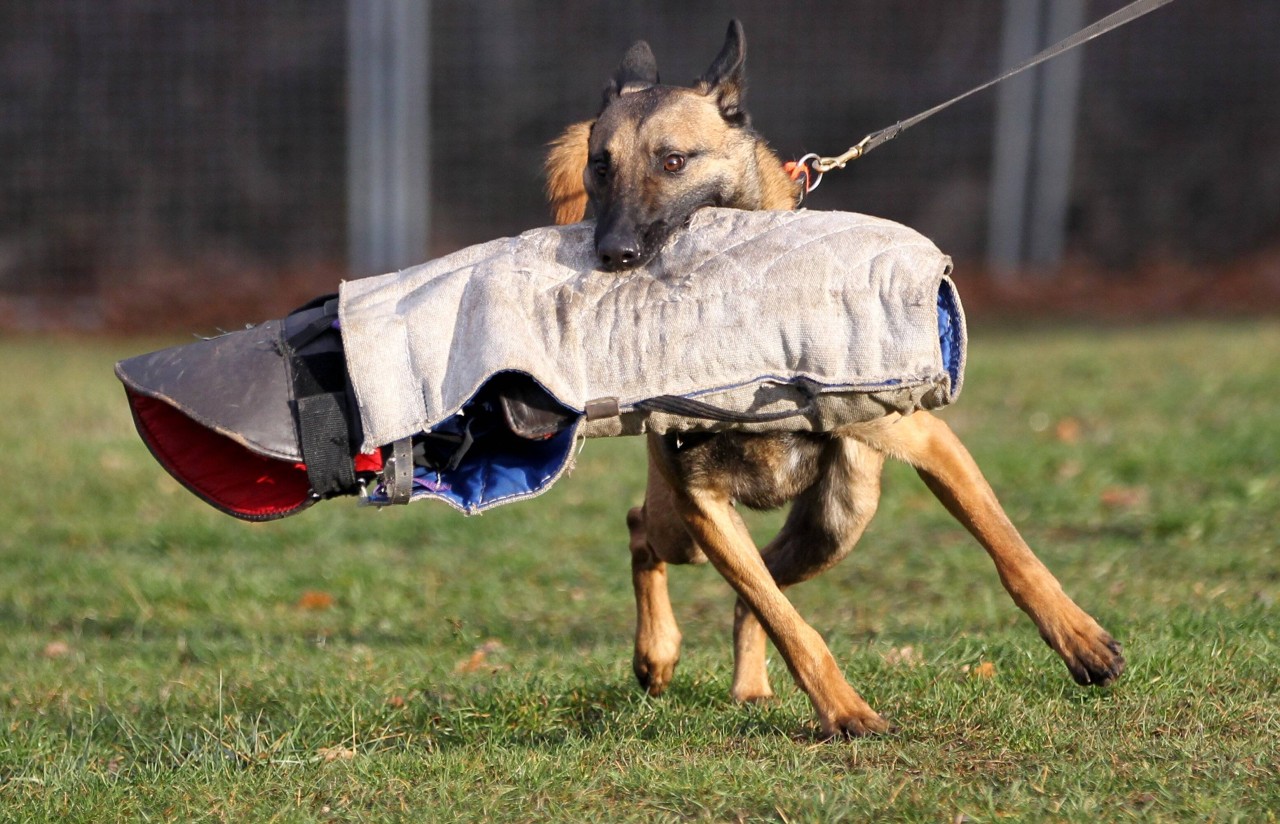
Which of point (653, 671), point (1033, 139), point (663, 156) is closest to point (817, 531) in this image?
point (653, 671)

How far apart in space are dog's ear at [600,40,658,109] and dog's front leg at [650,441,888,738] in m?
1.34

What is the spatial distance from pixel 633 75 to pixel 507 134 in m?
9.70

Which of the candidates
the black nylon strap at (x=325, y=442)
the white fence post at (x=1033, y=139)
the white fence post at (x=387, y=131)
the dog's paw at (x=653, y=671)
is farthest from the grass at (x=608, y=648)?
the white fence post at (x=1033, y=139)

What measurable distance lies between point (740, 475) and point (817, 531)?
1.97 ft

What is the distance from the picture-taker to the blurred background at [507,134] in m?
14.0

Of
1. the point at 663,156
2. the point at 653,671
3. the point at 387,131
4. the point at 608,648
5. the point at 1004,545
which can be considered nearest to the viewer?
the point at 1004,545

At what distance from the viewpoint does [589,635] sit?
5246 mm

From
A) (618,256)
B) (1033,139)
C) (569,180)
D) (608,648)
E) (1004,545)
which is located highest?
(1033,139)

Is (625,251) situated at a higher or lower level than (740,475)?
higher

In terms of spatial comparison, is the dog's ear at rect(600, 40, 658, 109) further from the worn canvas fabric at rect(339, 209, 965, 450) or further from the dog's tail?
the worn canvas fabric at rect(339, 209, 965, 450)

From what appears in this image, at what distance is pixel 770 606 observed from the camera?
12.1 ft

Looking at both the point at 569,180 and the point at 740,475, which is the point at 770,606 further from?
the point at 569,180

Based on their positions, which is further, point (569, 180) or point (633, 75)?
point (633, 75)

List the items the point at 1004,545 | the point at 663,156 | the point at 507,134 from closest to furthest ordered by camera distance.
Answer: the point at 1004,545 → the point at 663,156 → the point at 507,134
